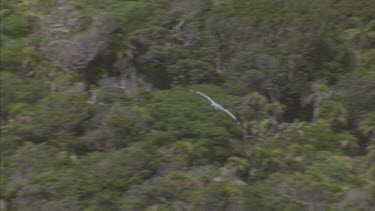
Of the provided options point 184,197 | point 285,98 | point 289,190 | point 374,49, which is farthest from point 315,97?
point 184,197

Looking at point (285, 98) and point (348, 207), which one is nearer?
point (348, 207)

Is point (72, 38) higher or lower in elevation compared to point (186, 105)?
higher

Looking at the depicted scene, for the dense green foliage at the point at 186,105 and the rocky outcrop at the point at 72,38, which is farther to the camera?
the rocky outcrop at the point at 72,38

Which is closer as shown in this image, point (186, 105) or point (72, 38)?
point (186, 105)

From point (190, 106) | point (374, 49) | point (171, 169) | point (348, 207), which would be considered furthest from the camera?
point (374, 49)

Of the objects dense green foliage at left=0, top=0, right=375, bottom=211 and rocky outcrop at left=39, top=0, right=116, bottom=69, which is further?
rocky outcrop at left=39, top=0, right=116, bottom=69

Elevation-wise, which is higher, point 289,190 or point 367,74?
point 367,74

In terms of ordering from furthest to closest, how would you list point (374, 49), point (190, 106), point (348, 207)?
point (374, 49) → point (190, 106) → point (348, 207)

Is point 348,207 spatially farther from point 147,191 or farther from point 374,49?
point 374,49
